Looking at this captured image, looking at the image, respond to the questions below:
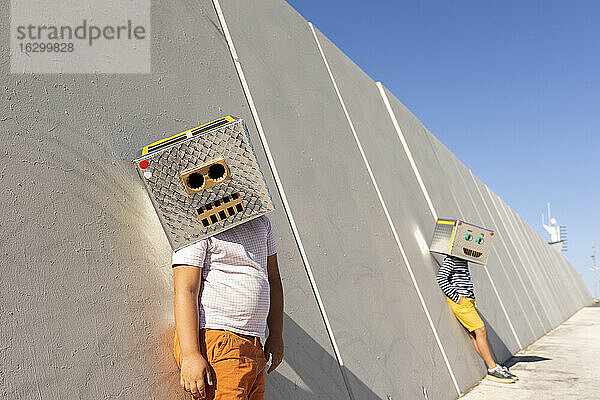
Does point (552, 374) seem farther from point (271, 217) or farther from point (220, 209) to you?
point (220, 209)

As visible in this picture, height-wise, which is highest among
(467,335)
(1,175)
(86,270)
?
(1,175)

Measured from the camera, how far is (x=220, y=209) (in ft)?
6.40

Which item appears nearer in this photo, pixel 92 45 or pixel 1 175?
pixel 1 175

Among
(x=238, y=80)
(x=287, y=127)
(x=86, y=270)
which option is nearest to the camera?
(x=86, y=270)

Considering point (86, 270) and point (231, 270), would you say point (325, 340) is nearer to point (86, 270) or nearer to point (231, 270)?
point (231, 270)

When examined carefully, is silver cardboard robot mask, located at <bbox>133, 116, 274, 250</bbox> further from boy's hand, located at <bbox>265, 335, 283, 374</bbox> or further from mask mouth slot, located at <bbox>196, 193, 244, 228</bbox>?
boy's hand, located at <bbox>265, 335, 283, 374</bbox>

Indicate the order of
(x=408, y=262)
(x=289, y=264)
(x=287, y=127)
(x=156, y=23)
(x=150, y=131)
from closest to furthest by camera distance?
(x=150, y=131), (x=156, y=23), (x=289, y=264), (x=287, y=127), (x=408, y=262)

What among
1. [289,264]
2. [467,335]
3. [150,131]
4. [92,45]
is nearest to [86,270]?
[150,131]

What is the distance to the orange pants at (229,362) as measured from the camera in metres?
1.83

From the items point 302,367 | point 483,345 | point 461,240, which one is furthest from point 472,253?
point 302,367

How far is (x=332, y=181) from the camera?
379 centimetres

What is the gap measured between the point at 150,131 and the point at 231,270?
769 mm

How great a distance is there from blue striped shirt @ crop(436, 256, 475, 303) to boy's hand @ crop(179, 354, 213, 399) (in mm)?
3626

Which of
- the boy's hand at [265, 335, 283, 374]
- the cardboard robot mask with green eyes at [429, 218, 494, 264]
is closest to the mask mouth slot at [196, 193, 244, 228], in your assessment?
the boy's hand at [265, 335, 283, 374]
